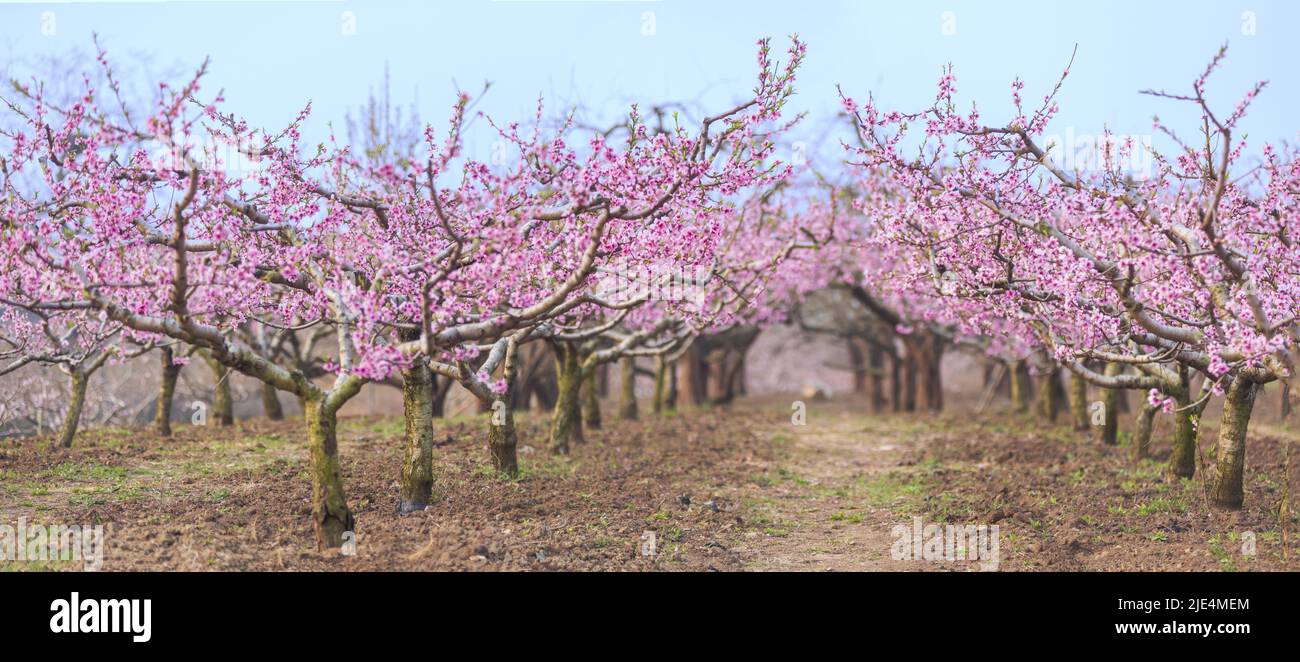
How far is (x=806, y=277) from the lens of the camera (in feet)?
92.0

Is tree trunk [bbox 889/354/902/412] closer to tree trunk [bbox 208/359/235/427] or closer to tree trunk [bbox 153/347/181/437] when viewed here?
tree trunk [bbox 208/359/235/427]

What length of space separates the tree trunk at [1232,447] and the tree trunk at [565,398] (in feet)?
29.6

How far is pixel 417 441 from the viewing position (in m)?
11.9

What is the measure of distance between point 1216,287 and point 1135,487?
15.7 feet

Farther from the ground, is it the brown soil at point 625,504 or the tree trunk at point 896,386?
the tree trunk at point 896,386

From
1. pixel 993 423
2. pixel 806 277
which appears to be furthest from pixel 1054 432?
pixel 806 277

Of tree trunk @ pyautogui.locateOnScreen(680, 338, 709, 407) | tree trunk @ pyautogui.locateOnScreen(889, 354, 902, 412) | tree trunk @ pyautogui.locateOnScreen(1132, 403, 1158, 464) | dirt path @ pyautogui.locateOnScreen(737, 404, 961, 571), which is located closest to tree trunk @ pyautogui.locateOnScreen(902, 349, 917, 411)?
tree trunk @ pyautogui.locateOnScreen(889, 354, 902, 412)

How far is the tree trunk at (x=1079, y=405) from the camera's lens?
21.5 metres

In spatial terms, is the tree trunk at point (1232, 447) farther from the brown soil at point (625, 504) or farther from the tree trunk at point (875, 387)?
the tree trunk at point (875, 387)

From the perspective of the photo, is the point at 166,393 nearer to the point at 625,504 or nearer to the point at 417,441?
the point at 417,441

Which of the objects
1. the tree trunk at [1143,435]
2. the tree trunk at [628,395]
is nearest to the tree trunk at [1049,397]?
the tree trunk at [1143,435]

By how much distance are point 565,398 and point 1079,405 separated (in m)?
10.4

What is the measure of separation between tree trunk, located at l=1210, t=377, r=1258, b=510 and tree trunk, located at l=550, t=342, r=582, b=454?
29.6ft
